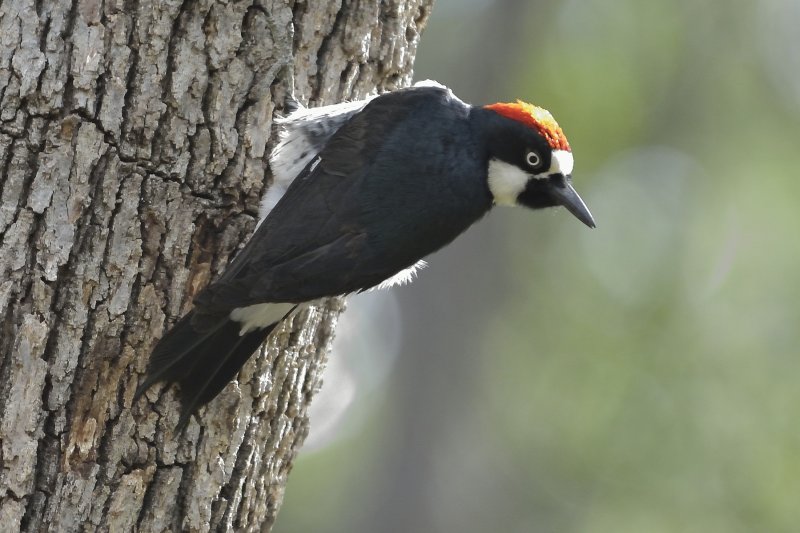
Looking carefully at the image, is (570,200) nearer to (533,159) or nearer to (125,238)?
(533,159)

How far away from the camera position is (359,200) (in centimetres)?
301

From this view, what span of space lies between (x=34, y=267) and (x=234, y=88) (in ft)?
2.60

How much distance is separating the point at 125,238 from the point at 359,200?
71cm

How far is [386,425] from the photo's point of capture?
8.66m

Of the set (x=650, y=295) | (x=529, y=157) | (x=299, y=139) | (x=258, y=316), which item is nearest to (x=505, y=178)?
(x=529, y=157)

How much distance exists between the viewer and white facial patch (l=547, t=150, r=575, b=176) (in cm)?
324

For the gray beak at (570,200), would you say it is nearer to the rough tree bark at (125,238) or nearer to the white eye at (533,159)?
the white eye at (533,159)

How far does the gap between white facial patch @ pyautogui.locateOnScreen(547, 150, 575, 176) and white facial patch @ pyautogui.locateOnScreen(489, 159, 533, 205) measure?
0.08 m

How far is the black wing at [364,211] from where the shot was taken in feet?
9.27

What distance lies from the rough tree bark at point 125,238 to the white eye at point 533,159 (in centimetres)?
83

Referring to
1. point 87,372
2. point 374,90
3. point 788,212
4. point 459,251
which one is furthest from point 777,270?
point 87,372

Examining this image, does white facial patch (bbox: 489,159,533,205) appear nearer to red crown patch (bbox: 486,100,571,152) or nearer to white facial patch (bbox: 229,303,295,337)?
red crown patch (bbox: 486,100,571,152)

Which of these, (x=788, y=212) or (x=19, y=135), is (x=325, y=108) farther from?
(x=788, y=212)

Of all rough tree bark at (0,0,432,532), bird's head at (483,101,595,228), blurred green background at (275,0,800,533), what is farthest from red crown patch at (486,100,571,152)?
blurred green background at (275,0,800,533)
